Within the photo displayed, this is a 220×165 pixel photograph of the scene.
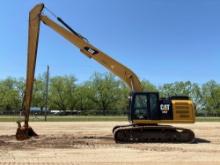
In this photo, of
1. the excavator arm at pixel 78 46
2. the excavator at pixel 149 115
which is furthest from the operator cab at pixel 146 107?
the excavator arm at pixel 78 46

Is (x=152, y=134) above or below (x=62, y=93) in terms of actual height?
below

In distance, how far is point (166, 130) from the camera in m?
21.9

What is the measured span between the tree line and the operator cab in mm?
83130

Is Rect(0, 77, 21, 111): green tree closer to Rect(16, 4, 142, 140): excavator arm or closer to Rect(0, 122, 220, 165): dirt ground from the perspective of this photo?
Rect(16, 4, 142, 140): excavator arm

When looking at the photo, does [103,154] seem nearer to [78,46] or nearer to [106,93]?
[78,46]

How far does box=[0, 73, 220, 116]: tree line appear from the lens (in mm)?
108688

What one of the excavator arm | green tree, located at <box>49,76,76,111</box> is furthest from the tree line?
the excavator arm

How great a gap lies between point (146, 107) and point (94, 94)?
8782cm

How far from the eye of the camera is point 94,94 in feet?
359

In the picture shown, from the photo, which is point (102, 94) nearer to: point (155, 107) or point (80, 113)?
point (80, 113)

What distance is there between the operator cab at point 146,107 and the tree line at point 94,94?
8313 cm

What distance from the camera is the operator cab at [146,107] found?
71.6 feet

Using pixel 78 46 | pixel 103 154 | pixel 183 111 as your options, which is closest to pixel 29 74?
pixel 78 46

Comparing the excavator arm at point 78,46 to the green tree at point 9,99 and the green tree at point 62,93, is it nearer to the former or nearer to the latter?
the green tree at point 62,93
